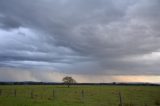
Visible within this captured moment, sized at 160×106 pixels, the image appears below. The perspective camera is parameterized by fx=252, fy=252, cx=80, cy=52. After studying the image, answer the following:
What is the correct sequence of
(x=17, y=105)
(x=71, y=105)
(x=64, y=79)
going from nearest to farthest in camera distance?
(x=17, y=105)
(x=71, y=105)
(x=64, y=79)

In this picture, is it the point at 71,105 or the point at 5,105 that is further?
the point at 71,105

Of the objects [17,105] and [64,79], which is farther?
[64,79]

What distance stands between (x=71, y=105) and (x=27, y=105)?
17.0 feet

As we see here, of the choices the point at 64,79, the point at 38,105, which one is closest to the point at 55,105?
the point at 38,105

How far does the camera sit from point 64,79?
Answer: 161 meters

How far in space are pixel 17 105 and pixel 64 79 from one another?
437 feet

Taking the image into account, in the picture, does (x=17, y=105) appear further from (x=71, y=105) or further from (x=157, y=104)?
(x=157, y=104)

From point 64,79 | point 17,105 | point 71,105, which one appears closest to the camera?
point 17,105

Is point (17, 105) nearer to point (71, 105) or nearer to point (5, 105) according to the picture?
point (5, 105)

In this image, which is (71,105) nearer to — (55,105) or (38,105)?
(55,105)

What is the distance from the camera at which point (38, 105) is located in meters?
29.0

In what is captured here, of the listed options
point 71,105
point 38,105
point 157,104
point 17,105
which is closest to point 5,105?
point 17,105

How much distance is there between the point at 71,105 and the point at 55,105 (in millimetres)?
2066

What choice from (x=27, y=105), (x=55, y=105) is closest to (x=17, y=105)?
(x=27, y=105)
